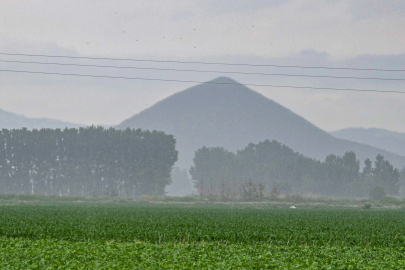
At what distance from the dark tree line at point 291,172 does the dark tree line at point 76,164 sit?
721 inches

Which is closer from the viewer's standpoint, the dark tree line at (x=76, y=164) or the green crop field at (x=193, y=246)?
the green crop field at (x=193, y=246)

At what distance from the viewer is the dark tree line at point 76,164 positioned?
13262 cm

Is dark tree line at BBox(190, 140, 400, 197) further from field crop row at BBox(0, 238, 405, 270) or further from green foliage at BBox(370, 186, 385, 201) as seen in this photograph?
field crop row at BBox(0, 238, 405, 270)

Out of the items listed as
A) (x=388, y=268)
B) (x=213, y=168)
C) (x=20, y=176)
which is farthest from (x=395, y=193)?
(x=388, y=268)

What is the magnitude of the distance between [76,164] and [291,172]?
70961 mm

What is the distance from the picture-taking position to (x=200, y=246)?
2455cm

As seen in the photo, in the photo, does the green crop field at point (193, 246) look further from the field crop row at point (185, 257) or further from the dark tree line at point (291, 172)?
the dark tree line at point (291, 172)

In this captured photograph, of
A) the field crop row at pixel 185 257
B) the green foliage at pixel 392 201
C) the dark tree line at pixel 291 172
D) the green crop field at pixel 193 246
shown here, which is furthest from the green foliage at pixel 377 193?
the field crop row at pixel 185 257

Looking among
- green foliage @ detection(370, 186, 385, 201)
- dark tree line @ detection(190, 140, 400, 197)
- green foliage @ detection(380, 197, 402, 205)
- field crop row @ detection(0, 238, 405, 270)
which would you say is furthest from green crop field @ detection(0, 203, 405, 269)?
dark tree line @ detection(190, 140, 400, 197)

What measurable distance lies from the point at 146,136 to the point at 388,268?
126896mm

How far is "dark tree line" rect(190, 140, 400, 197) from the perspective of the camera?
152 meters

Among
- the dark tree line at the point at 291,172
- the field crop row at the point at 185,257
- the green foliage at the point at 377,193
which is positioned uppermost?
the dark tree line at the point at 291,172

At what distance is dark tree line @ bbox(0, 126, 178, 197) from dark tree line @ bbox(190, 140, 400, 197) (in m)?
18.3

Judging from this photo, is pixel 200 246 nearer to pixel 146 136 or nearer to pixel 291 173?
pixel 146 136
